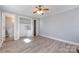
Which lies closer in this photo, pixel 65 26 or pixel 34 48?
pixel 34 48

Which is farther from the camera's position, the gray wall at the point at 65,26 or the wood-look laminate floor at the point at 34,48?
the gray wall at the point at 65,26

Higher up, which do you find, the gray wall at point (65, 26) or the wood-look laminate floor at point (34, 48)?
the gray wall at point (65, 26)

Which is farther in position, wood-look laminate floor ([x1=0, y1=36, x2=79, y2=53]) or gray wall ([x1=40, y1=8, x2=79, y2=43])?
gray wall ([x1=40, y1=8, x2=79, y2=43])

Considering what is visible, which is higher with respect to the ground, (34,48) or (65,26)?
(65,26)

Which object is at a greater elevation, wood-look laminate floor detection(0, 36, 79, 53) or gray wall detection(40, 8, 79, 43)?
gray wall detection(40, 8, 79, 43)
